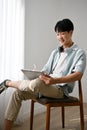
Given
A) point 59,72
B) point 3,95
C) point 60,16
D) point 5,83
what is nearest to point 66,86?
point 59,72

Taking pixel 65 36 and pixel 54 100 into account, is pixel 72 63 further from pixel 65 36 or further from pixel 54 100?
pixel 54 100

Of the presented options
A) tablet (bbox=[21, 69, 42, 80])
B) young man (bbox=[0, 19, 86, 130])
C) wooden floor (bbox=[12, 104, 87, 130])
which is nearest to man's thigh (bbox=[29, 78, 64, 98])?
young man (bbox=[0, 19, 86, 130])

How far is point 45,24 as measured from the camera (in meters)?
3.34

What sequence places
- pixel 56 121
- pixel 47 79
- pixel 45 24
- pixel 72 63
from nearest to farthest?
pixel 47 79
pixel 72 63
pixel 56 121
pixel 45 24

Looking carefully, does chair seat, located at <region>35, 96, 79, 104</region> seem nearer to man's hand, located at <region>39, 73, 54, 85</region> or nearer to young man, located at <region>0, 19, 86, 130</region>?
young man, located at <region>0, 19, 86, 130</region>

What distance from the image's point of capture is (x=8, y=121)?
72.6 inches

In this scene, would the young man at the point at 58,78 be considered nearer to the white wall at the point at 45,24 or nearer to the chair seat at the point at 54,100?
the chair seat at the point at 54,100

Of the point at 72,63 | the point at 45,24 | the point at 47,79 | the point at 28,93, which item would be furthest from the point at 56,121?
the point at 45,24

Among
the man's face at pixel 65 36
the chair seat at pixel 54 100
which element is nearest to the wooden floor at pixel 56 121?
the chair seat at pixel 54 100

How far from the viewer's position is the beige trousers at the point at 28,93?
1711 millimetres

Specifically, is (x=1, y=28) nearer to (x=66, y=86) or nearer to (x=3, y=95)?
(x=3, y=95)

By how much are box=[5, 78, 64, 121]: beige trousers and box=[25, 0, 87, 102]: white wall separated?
1.07m

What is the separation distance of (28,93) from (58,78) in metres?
0.37

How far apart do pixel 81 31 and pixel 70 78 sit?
2272mm
